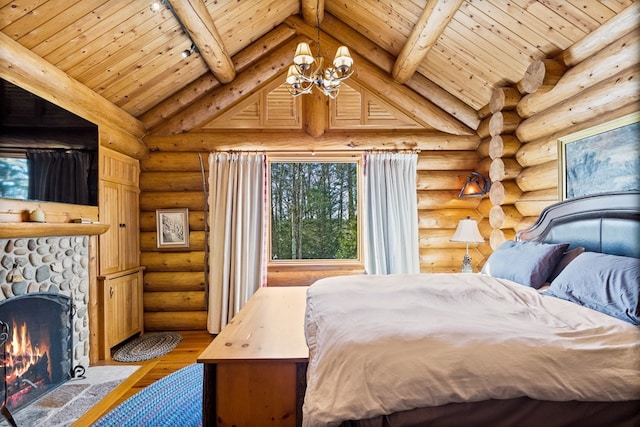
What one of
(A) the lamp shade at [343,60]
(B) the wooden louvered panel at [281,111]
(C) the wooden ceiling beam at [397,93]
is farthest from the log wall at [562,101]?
(B) the wooden louvered panel at [281,111]

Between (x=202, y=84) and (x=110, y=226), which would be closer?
(x=110, y=226)

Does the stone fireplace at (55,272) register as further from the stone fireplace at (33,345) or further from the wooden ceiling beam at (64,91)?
the wooden ceiling beam at (64,91)

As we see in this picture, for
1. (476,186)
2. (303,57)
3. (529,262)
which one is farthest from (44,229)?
(476,186)

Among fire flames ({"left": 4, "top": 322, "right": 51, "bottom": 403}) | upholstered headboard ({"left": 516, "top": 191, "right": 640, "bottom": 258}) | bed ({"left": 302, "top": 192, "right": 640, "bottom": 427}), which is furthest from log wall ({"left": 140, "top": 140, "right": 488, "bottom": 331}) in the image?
bed ({"left": 302, "top": 192, "right": 640, "bottom": 427})

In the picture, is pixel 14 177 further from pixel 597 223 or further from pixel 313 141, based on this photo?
pixel 597 223

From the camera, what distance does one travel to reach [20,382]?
7.66 ft

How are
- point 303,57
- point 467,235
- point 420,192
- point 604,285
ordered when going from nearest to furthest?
point 604,285, point 303,57, point 467,235, point 420,192

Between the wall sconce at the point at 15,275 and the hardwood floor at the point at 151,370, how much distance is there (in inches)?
41.7

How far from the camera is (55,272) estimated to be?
104 inches

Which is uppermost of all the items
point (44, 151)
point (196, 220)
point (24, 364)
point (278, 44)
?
point (278, 44)

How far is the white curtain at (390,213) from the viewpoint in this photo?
406cm

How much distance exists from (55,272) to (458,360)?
9.96 ft

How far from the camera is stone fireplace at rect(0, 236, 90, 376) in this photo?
7.31 feet

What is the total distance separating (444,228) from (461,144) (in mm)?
1105
